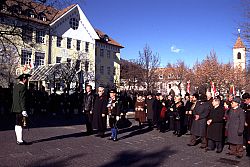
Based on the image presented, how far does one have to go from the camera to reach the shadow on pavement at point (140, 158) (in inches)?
294

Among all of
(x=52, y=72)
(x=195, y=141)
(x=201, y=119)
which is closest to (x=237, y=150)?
(x=201, y=119)

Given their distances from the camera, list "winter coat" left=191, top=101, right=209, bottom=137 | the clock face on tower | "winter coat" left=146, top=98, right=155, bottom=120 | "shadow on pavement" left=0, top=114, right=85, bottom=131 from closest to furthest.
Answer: "winter coat" left=191, top=101, right=209, bottom=137 → "shadow on pavement" left=0, top=114, right=85, bottom=131 → "winter coat" left=146, top=98, right=155, bottom=120 → the clock face on tower

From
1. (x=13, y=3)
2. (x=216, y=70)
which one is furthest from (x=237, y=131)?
(x=216, y=70)

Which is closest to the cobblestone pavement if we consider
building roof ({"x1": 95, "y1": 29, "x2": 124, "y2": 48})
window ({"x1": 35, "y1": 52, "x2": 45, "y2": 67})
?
window ({"x1": 35, "y1": 52, "x2": 45, "y2": 67})

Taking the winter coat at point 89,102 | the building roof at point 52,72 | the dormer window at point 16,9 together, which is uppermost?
the dormer window at point 16,9

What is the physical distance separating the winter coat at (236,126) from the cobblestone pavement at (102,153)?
55cm

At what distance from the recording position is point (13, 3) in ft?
58.7

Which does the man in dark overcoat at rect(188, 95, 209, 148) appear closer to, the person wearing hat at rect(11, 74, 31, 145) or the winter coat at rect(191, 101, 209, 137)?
the winter coat at rect(191, 101, 209, 137)

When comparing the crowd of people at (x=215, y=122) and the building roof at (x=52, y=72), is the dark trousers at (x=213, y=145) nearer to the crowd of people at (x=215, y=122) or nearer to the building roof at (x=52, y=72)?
the crowd of people at (x=215, y=122)

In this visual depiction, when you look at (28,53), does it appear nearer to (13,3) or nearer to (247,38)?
(13,3)

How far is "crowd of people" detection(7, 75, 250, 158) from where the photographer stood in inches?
357

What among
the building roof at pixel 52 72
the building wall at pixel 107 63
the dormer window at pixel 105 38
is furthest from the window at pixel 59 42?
the dormer window at pixel 105 38

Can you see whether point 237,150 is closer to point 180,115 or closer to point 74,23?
point 180,115

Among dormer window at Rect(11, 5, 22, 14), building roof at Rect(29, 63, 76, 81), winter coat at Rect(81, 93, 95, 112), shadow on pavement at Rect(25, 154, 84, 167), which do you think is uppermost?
dormer window at Rect(11, 5, 22, 14)
